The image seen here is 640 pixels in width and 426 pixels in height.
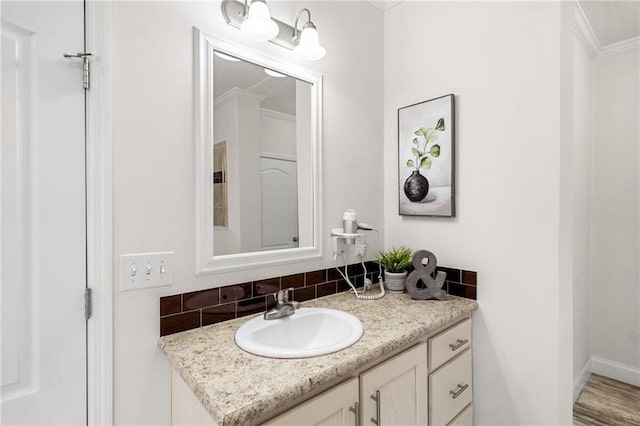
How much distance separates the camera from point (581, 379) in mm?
2348

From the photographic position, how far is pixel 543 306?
1369 mm

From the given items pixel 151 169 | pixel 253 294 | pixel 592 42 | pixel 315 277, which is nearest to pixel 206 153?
pixel 151 169

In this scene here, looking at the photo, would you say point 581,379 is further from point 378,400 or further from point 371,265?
point 378,400

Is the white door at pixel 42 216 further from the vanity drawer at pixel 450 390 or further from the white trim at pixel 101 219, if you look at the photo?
the vanity drawer at pixel 450 390

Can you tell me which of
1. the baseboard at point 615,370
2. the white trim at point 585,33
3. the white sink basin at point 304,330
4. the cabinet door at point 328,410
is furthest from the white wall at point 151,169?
the baseboard at point 615,370

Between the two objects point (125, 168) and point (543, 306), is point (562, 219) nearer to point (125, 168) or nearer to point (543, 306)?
point (543, 306)

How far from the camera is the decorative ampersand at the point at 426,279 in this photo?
A: 1549mm

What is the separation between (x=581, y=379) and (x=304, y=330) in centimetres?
231

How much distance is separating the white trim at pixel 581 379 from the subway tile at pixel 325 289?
6.23ft

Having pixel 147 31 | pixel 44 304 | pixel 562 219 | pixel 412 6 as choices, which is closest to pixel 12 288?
Result: pixel 44 304

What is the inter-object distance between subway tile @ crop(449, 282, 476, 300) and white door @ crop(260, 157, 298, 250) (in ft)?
2.70

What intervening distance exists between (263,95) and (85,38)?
64 cm

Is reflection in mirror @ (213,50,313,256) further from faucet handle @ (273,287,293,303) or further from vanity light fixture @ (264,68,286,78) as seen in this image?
faucet handle @ (273,287,293,303)

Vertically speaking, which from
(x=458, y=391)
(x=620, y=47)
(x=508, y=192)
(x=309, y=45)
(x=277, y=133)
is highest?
(x=620, y=47)
